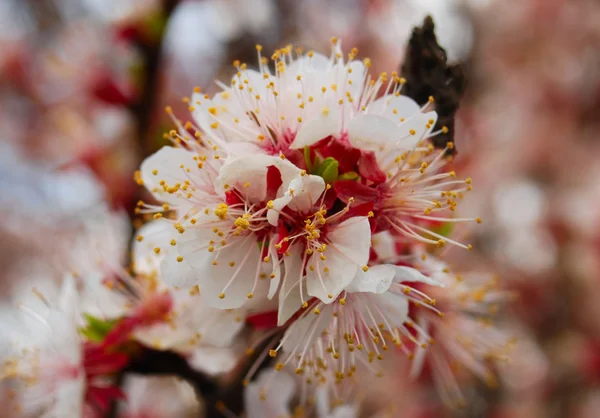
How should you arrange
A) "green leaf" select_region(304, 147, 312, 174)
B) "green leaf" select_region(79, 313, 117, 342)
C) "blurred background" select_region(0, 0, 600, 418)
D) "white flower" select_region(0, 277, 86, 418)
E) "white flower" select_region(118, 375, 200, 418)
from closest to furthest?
"green leaf" select_region(304, 147, 312, 174), "white flower" select_region(0, 277, 86, 418), "green leaf" select_region(79, 313, 117, 342), "white flower" select_region(118, 375, 200, 418), "blurred background" select_region(0, 0, 600, 418)

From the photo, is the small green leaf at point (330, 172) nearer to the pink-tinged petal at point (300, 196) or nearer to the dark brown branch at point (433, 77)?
the pink-tinged petal at point (300, 196)

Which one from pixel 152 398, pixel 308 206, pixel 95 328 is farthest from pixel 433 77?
pixel 152 398

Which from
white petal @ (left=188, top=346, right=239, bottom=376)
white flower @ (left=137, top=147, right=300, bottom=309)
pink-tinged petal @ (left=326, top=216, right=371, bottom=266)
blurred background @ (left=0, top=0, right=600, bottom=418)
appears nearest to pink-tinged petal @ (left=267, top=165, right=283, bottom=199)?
white flower @ (left=137, top=147, right=300, bottom=309)

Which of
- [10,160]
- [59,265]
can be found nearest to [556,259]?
[59,265]

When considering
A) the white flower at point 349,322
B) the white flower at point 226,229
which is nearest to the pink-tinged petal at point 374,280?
the white flower at point 349,322

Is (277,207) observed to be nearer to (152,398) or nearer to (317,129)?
(317,129)

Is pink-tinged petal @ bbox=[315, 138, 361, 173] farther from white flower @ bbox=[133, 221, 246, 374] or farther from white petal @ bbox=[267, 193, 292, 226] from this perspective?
white flower @ bbox=[133, 221, 246, 374]

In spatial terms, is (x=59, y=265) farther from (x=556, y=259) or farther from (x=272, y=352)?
(x=556, y=259)
